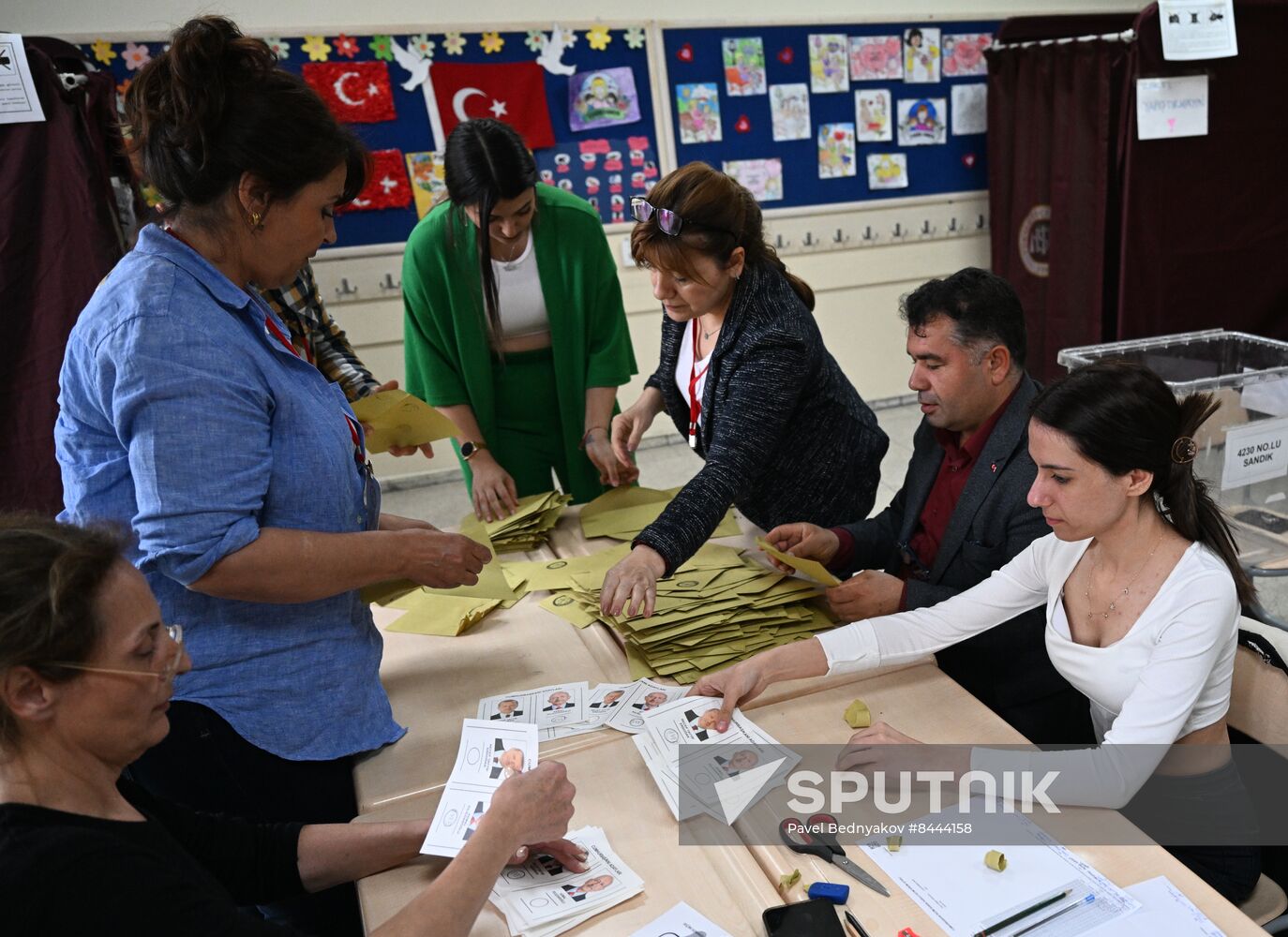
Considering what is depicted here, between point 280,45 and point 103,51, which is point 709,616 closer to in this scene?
point 280,45

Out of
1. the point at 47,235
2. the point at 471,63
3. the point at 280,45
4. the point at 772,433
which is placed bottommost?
the point at 772,433

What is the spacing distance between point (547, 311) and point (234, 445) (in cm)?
131

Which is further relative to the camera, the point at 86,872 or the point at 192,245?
the point at 192,245

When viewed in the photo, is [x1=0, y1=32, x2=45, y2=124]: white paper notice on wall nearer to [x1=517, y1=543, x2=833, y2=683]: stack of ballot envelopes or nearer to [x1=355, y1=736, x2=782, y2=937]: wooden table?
[x1=517, y1=543, x2=833, y2=683]: stack of ballot envelopes

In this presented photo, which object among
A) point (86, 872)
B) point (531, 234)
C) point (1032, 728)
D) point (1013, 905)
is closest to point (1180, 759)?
point (1032, 728)

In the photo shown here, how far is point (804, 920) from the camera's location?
1.00 meters

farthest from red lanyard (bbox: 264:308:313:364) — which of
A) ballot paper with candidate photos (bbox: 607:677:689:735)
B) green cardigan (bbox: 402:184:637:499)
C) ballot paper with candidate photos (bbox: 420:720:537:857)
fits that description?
green cardigan (bbox: 402:184:637:499)

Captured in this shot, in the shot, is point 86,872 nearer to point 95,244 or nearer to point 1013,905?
point 1013,905

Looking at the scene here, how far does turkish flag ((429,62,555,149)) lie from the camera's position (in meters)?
4.22

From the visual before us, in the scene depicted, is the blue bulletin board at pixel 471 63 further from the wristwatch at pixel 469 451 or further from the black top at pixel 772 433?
the black top at pixel 772 433

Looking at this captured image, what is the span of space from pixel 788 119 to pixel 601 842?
14.2ft

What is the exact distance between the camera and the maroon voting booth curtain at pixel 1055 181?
13.5 feet

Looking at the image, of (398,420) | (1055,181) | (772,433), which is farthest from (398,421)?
(1055,181)

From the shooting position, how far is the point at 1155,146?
3984 millimetres
